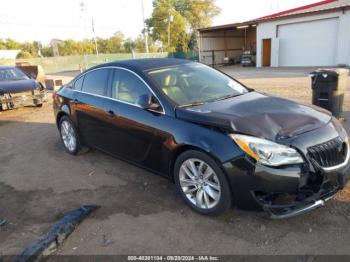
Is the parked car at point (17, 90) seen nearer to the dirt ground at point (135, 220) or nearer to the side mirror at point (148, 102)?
the dirt ground at point (135, 220)

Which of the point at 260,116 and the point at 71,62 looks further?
the point at 71,62

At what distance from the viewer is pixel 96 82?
5121mm

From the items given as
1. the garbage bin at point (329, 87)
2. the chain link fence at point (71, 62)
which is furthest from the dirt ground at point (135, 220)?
the chain link fence at point (71, 62)

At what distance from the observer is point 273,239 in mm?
3127

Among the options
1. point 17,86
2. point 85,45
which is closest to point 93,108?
point 17,86

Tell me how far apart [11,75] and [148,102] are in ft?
30.5

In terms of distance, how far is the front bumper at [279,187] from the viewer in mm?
3025

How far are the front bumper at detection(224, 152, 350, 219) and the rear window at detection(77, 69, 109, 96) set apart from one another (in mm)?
2560

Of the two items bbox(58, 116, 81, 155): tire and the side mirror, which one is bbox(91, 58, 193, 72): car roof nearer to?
the side mirror

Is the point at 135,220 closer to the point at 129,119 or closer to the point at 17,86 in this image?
the point at 129,119

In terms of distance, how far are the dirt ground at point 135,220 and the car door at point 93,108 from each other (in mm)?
514

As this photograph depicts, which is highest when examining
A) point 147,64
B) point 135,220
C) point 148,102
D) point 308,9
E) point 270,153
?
point 308,9

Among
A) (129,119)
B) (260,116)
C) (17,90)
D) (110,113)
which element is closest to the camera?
(260,116)

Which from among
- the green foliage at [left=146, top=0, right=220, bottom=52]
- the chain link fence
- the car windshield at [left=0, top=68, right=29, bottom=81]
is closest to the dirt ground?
the car windshield at [left=0, top=68, right=29, bottom=81]
